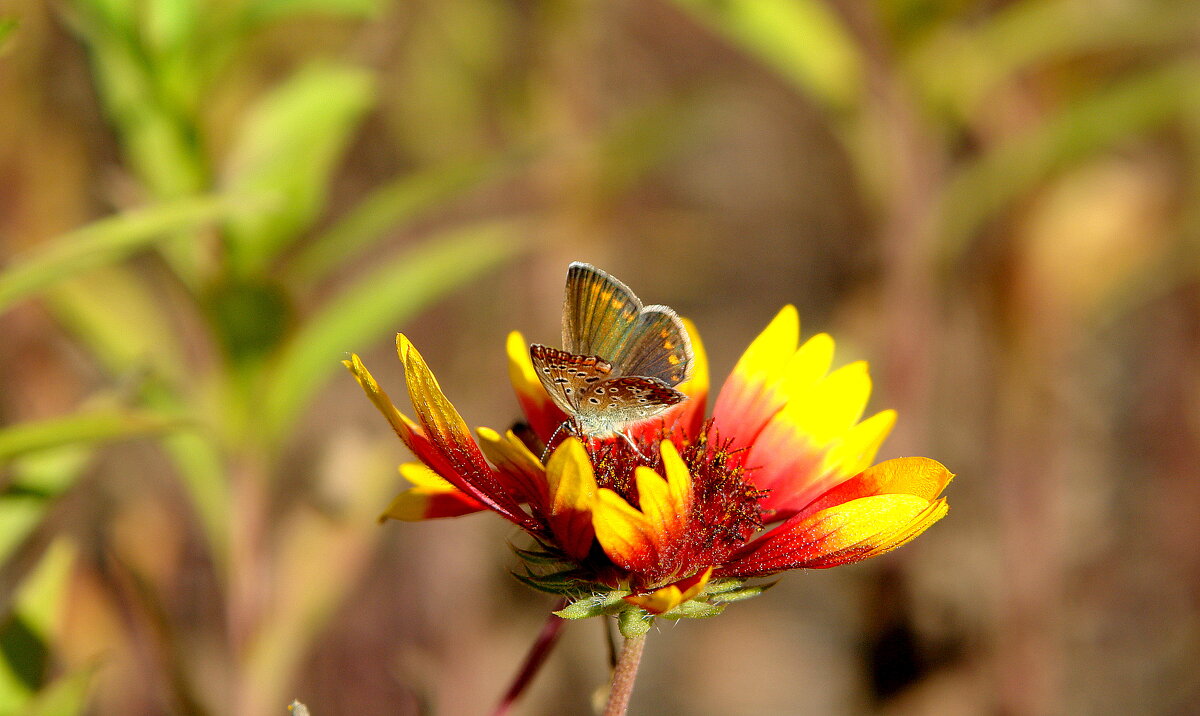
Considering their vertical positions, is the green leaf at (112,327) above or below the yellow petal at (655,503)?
below

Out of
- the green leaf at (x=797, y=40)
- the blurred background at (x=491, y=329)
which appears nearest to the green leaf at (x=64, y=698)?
the blurred background at (x=491, y=329)

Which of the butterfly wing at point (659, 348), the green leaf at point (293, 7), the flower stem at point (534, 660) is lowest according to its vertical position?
the flower stem at point (534, 660)

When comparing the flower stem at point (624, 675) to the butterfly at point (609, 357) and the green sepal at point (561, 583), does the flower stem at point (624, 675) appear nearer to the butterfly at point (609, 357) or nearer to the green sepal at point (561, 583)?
the green sepal at point (561, 583)

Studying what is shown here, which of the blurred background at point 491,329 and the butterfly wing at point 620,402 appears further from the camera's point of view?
the blurred background at point 491,329

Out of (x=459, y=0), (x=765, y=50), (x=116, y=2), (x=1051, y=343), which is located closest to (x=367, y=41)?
(x=459, y=0)

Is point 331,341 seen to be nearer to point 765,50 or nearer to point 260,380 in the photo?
point 260,380

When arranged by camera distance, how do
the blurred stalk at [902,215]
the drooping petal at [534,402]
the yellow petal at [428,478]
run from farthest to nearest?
1. the blurred stalk at [902,215]
2. the drooping petal at [534,402]
3. the yellow petal at [428,478]

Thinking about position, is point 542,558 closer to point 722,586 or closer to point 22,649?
point 722,586
